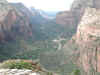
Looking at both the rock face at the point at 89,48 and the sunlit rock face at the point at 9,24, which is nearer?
the rock face at the point at 89,48

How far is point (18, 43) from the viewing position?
4475 centimetres

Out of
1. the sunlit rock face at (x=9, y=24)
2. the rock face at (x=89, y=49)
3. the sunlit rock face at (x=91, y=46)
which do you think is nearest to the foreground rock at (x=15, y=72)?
the rock face at (x=89, y=49)

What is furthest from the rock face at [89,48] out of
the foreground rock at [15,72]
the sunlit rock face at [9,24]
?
the sunlit rock face at [9,24]

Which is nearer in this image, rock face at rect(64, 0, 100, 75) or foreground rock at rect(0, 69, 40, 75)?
foreground rock at rect(0, 69, 40, 75)

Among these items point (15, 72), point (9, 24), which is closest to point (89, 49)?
point (15, 72)

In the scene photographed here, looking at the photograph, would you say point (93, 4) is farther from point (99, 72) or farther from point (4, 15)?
point (99, 72)

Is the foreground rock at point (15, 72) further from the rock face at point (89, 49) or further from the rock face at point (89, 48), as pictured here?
the rock face at point (89, 48)

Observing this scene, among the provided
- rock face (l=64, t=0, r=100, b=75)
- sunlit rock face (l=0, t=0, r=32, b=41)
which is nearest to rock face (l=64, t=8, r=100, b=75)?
rock face (l=64, t=0, r=100, b=75)

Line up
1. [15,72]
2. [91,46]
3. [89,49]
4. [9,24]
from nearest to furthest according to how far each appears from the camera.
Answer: [15,72] < [91,46] < [89,49] < [9,24]

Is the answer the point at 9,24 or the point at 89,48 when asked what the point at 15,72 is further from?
the point at 9,24

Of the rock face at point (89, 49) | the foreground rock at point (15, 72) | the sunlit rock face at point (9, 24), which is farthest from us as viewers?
the sunlit rock face at point (9, 24)

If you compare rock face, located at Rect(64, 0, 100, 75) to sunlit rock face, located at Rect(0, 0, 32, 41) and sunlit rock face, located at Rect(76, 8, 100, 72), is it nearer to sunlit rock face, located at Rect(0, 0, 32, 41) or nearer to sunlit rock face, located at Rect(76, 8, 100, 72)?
sunlit rock face, located at Rect(76, 8, 100, 72)

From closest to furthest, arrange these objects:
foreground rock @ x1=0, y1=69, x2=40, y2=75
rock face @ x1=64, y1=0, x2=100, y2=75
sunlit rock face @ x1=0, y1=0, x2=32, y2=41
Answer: foreground rock @ x1=0, y1=69, x2=40, y2=75
rock face @ x1=64, y1=0, x2=100, y2=75
sunlit rock face @ x1=0, y1=0, x2=32, y2=41

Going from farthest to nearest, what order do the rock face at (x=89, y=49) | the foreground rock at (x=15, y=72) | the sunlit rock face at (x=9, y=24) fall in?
the sunlit rock face at (x=9, y=24) → the rock face at (x=89, y=49) → the foreground rock at (x=15, y=72)
